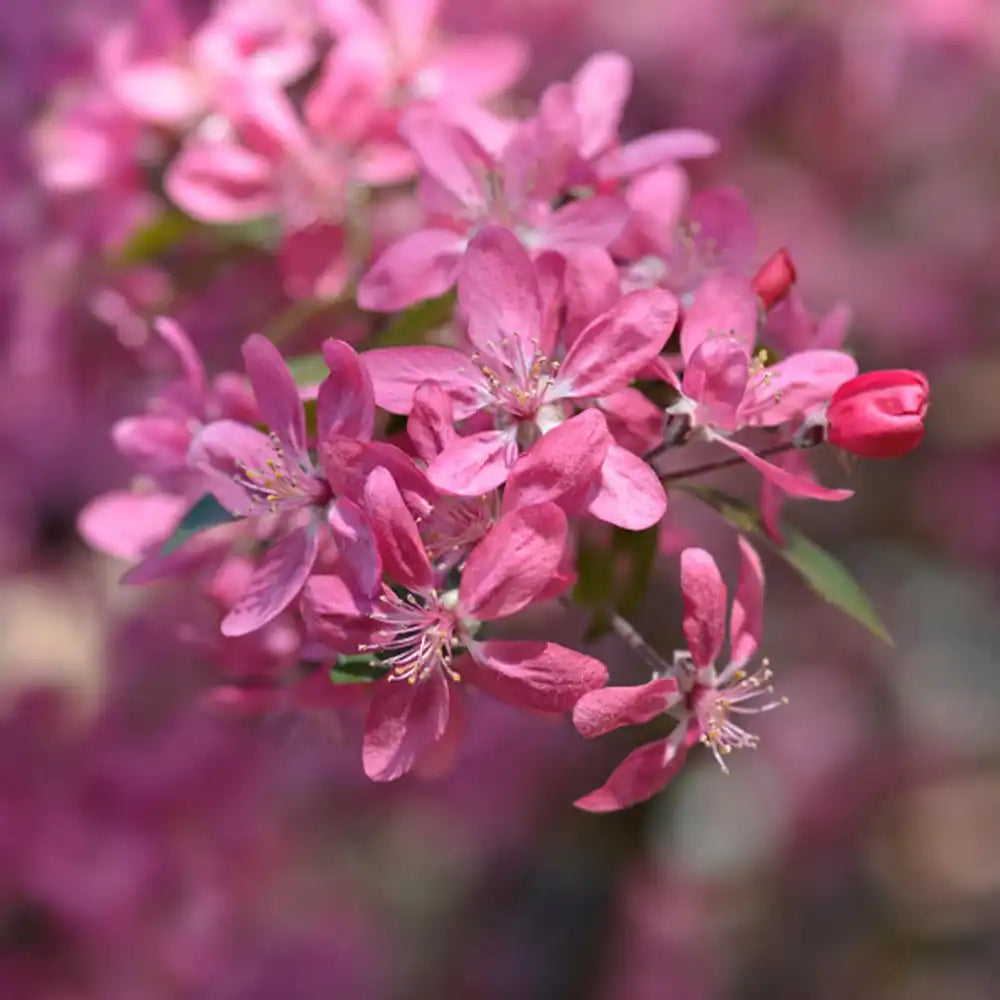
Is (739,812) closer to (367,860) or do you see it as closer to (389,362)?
(367,860)

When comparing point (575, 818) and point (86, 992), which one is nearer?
point (86, 992)

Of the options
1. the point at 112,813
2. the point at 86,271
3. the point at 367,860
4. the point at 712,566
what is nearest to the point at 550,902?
the point at 367,860

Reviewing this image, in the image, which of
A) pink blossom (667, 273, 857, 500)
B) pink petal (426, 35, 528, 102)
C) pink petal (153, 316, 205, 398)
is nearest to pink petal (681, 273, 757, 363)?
pink blossom (667, 273, 857, 500)

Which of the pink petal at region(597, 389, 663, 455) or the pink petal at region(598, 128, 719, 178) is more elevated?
the pink petal at region(598, 128, 719, 178)

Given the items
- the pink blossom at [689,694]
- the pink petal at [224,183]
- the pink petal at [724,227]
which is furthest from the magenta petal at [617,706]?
the pink petal at [224,183]

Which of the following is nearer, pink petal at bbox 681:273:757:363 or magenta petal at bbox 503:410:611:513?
magenta petal at bbox 503:410:611:513

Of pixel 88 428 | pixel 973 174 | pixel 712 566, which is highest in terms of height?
pixel 712 566

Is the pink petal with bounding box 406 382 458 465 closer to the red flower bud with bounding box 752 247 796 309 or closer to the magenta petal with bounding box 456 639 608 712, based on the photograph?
the magenta petal with bounding box 456 639 608 712
